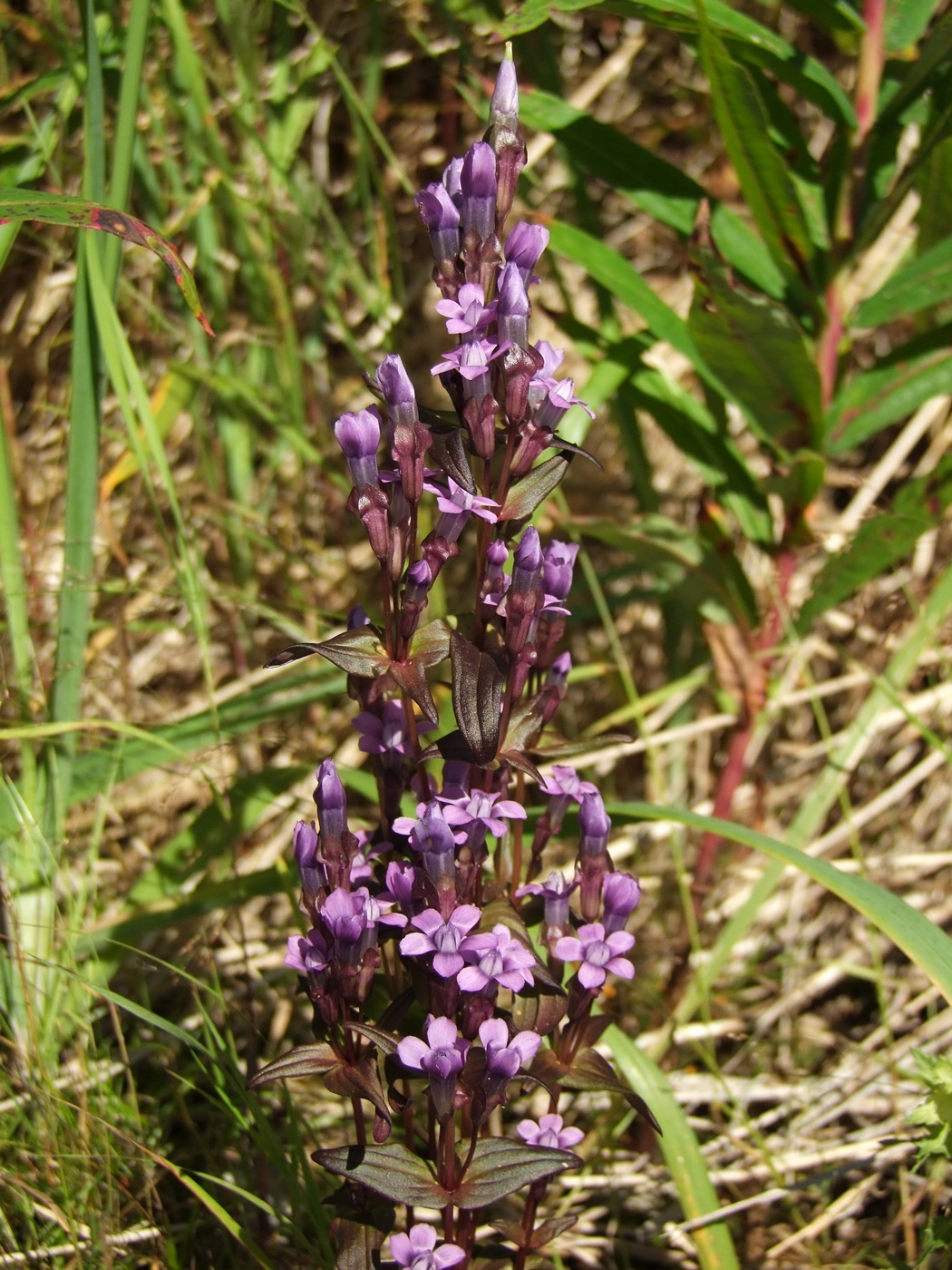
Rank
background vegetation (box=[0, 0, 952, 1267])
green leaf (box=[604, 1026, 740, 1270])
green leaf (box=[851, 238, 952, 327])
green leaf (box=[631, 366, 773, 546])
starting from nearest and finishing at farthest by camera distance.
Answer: green leaf (box=[604, 1026, 740, 1270])
background vegetation (box=[0, 0, 952, 1267])
green leaf (box=[851, 238, 952, 327])
green leaf (box=[631, 366, 773, 546])

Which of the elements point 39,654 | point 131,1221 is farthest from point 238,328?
point 131,1221

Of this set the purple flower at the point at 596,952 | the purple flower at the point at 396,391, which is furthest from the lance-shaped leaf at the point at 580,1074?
the purple flower at the point at 396,391

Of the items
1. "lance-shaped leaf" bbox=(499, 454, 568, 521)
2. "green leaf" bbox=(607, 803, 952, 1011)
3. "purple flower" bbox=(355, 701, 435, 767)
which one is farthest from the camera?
"green leaf" bbox=(607, 803, 952, 1011)

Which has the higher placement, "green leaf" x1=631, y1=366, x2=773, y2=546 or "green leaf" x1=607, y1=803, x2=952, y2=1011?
"green leaf" x1=631, y1=366, x2=773, y2=546

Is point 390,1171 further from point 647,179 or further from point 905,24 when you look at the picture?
point 905,24

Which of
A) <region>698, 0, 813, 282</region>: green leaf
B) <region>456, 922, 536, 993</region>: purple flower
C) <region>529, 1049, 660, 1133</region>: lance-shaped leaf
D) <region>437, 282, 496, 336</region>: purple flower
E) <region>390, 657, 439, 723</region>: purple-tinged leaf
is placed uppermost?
<region>698, 0, 813, 282</region>: green leaf

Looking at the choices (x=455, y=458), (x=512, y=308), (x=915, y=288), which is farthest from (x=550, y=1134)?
(x=915, y=288)

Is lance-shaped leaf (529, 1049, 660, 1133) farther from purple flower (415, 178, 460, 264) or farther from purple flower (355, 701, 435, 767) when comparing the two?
purple flower (415, 178, 460, 264)

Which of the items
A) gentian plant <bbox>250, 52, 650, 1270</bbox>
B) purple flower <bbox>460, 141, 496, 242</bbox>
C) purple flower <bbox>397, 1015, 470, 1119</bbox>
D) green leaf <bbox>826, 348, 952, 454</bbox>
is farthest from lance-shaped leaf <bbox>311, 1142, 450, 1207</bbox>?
green leaf <bbox>826, 348, 952, 454</bbox>
